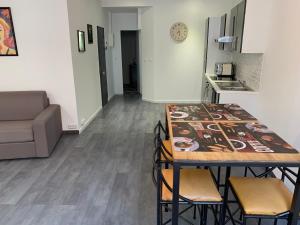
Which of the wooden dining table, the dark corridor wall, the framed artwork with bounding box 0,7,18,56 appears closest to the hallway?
the wooden dining table

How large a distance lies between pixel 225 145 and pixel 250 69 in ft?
9.11

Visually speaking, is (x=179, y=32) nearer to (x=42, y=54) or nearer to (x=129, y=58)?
(x=129, y=58)

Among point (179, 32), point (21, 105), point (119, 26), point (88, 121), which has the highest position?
point (119, 26)

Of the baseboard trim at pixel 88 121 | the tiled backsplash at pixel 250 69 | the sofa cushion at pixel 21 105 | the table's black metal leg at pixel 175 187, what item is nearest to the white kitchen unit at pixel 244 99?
the tiled backsplash at pixel 250 69

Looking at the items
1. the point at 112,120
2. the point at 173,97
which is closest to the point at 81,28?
the point at 112,120

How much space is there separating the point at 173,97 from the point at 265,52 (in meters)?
3.51

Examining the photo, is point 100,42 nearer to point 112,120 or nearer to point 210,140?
point 112,120

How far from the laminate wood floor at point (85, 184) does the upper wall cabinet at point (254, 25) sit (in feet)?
7.08

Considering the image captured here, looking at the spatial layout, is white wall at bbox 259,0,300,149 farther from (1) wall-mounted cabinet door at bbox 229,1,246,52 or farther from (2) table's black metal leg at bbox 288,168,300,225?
(2) table's black metal leg at bbox 288,168,300,225

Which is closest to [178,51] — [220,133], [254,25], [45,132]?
[254,25]

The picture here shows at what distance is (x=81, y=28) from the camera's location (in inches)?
177

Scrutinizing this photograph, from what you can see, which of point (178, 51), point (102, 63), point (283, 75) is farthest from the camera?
point (178, 51)

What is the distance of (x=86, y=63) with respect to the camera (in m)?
4.84

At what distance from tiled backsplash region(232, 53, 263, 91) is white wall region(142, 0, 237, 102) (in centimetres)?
161
